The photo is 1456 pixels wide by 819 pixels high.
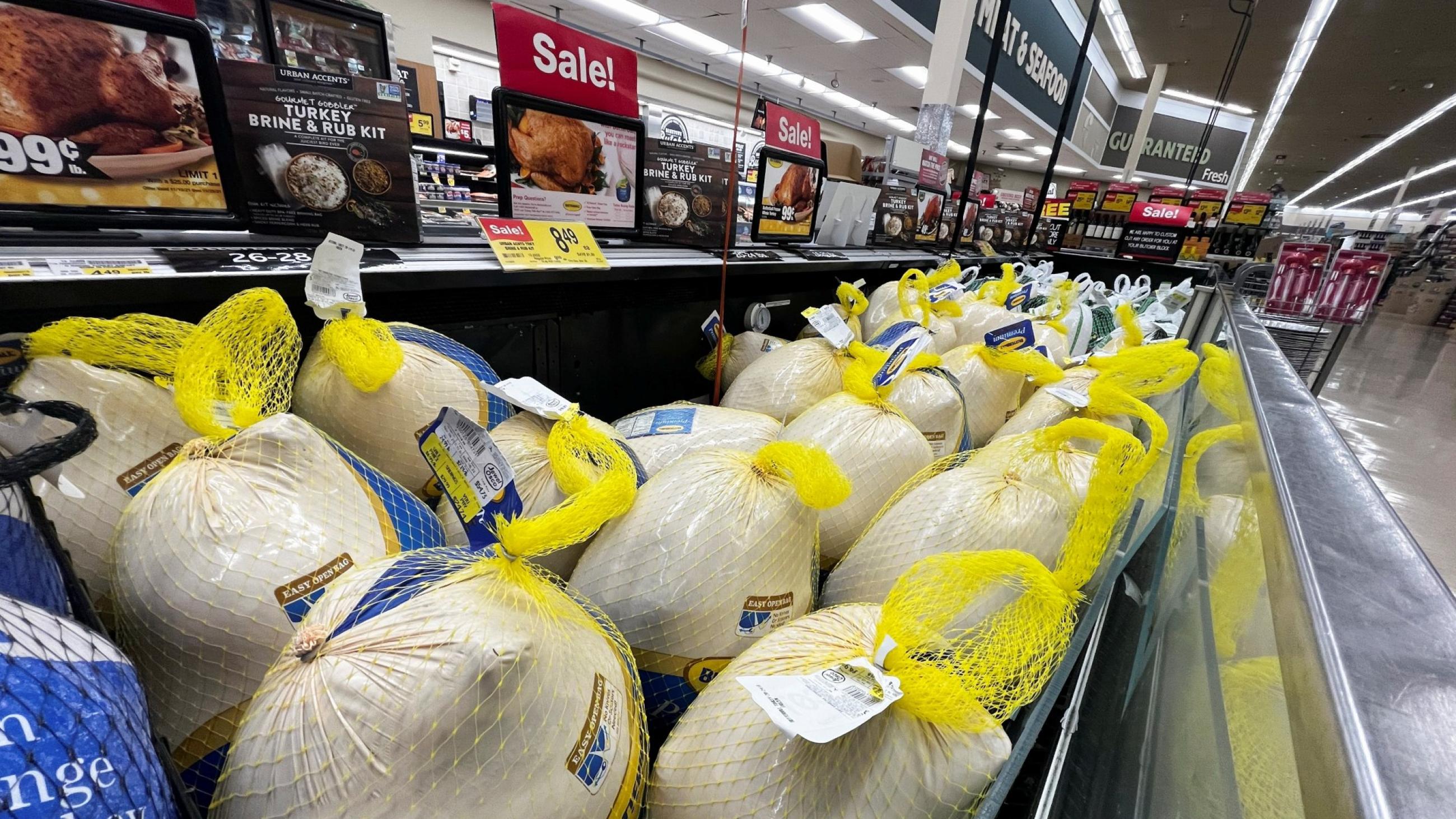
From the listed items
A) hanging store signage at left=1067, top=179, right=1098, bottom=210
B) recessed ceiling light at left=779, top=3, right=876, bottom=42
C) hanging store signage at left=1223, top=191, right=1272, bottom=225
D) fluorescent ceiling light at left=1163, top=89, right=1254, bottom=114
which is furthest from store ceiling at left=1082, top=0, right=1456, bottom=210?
hanging store signage at left=1067, top=179, right=1098, bottom=210

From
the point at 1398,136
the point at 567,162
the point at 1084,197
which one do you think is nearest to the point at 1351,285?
the point at 1084,197

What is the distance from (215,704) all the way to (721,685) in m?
0.54

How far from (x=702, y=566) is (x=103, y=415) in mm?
737

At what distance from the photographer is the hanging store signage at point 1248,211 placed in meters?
4.51

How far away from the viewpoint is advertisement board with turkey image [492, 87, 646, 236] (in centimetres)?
126

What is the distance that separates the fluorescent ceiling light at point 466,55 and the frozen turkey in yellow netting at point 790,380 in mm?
9081

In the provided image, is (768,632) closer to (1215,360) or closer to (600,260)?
(600,260)

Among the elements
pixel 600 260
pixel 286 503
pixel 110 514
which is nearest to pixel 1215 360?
pixel 600 260

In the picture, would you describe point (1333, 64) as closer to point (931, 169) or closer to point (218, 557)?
point (931, 169)

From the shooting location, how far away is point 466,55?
28.4 feet

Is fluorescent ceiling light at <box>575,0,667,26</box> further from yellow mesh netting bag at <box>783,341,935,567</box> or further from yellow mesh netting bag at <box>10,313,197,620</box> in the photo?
yellow mesh netting bag at <box>10,313,197,620</box>

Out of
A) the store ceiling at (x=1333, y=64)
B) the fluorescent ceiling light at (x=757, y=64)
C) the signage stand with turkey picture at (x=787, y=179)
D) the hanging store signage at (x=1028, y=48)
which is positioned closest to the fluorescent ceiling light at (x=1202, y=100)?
the store ceiling at (x=1333, y=64)

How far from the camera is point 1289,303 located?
11.1 feet

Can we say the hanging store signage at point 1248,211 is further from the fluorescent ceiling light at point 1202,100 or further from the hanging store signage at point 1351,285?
the fluorescent ceiling light at point 1202,100
